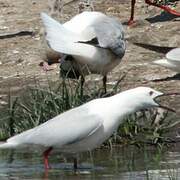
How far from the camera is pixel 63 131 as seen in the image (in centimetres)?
787

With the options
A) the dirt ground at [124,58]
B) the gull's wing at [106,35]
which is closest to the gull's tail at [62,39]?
the gull's wing at [106,35]

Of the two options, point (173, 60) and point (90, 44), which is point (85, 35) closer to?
point (90, 44)

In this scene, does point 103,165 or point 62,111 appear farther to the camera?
point 62,111

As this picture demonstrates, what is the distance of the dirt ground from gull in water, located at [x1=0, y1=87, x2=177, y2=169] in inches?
127

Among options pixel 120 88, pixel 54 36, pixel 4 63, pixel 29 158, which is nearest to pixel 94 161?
pixel 29 158

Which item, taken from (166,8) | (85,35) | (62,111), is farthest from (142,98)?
(166,8)

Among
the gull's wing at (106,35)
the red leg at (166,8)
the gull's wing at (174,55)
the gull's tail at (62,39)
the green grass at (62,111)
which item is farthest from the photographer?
the red leg at (166,8)

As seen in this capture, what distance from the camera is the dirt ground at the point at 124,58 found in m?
13.1

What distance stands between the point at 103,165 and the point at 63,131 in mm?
754

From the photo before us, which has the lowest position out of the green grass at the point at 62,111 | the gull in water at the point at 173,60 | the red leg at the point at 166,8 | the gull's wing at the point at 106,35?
the red leg at the point at 166,8

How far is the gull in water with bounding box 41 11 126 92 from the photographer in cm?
1089

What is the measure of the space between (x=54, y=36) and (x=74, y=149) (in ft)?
9.05

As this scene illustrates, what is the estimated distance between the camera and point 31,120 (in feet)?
31.5

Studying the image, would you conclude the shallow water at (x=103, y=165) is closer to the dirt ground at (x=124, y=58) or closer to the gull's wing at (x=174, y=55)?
the dirt ground at (x=124, y=58)
